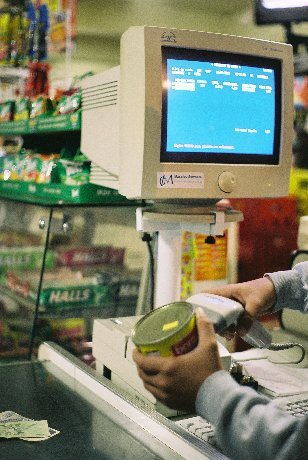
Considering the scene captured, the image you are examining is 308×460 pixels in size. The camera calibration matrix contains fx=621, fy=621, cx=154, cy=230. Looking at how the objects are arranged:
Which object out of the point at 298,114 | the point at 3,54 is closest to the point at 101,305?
the point at 3,54

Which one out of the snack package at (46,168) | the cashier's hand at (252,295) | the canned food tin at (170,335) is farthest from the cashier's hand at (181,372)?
the snack package at (46,168)

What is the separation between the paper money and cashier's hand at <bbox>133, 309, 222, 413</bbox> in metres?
0.50

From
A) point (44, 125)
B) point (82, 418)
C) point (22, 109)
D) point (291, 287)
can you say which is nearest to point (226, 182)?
point (291, 287)

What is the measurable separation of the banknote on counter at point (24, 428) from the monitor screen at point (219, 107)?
71 cm

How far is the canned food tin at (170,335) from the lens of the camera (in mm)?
1008

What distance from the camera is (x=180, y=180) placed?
1.58 metres

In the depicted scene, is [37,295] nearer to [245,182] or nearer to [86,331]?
[86,331]

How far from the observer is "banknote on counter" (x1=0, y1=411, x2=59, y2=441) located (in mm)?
1406

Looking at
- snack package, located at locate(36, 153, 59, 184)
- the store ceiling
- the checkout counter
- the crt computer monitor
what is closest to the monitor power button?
the crt computer monitor

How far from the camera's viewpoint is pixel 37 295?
2.30 m

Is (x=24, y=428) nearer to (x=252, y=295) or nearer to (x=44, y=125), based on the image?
(x=252, y=295)

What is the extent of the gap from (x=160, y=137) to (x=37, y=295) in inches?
39.2

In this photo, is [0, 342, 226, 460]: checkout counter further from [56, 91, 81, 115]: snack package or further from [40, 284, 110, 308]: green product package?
[56, 91, 81, 115]: snack package

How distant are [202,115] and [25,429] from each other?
2.92 ft
